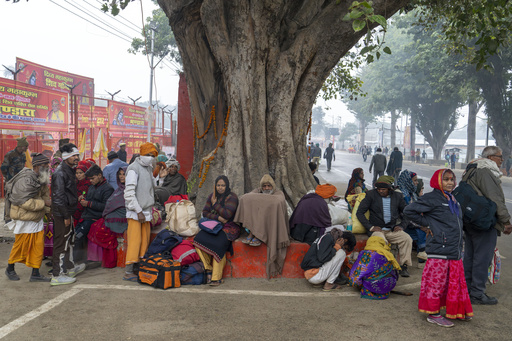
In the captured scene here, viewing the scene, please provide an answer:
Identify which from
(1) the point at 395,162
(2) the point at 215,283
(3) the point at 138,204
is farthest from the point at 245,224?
(1) the point at 395,162

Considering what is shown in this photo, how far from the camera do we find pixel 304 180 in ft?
24.8

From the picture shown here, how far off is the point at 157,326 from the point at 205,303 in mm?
742

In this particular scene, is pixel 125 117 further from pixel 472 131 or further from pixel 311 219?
pixel 472 131

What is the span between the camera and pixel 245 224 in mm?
5641

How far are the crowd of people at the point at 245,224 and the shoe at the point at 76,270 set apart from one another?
14mm

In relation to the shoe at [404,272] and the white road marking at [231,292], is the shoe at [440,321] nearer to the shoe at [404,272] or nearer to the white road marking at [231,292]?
the white road marking at [231,292]

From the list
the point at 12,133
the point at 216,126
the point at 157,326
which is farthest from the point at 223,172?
the point at 12,133

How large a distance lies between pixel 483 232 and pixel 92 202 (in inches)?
195

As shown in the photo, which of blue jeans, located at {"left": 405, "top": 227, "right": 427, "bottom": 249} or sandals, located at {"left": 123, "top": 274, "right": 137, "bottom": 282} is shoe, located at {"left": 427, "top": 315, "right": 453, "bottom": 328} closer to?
blue jeans, located at {"left": 405, "top": 227, "right": 427, "bottom": 249}

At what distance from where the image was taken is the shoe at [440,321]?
164 inches

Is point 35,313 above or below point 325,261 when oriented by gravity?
below

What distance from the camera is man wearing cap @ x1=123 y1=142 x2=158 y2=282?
5.58 metres

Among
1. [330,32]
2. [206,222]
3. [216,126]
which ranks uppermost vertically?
[330,32]

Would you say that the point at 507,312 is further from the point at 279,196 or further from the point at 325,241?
the point at 279,196
